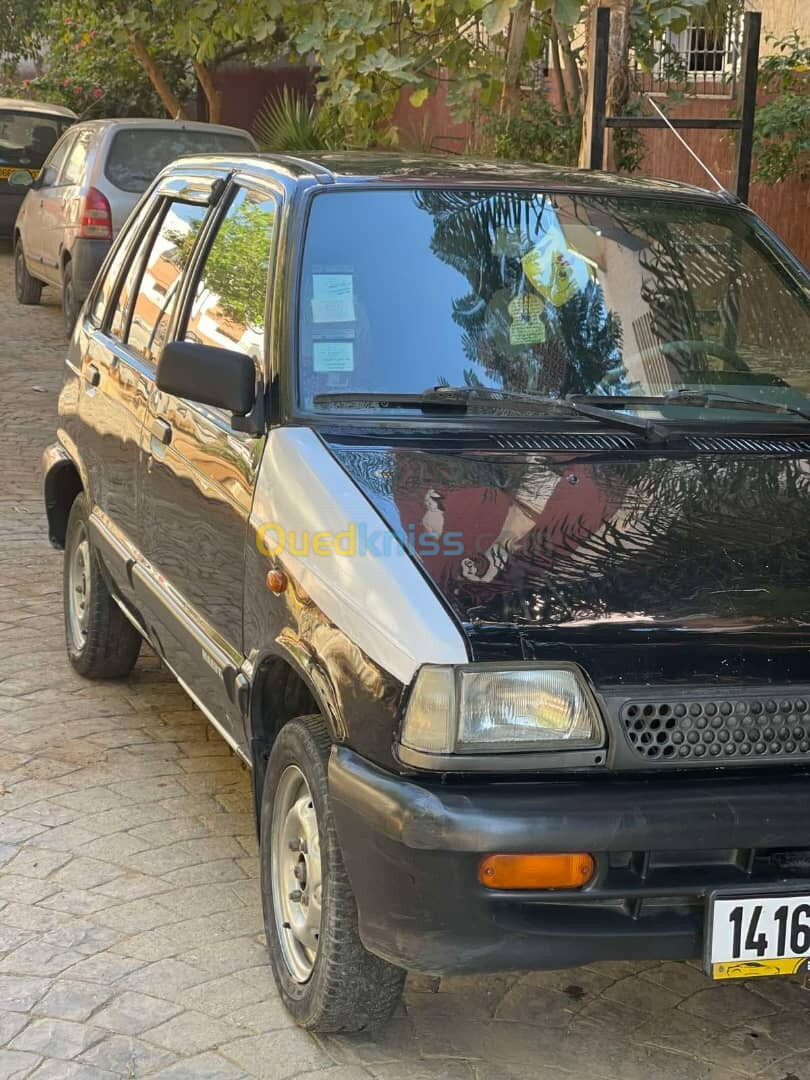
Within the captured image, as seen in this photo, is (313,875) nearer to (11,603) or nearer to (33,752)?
(33,752)

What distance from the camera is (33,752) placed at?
5.41 m

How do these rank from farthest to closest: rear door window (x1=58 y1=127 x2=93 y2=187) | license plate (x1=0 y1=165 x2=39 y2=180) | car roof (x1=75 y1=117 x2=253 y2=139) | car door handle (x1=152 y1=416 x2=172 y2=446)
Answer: license plate (x1=0 y1=165 x2=39 y2=180)
rear door window (x1=58 y1=127 x2=93 y2=187)
car roof (x1=75 y1=117 x2=253 y2=139)
car door handle (x1=152 y1=416 x2=172 y2=446)

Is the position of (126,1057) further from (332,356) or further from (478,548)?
(332,356)

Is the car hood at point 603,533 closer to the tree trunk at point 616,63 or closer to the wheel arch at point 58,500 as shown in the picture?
the wheel arch at point 58,500

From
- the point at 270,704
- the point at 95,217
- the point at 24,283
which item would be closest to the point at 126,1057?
the point at 270,704

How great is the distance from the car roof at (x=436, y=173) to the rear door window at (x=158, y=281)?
0.22m

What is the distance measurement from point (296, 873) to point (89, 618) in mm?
2442

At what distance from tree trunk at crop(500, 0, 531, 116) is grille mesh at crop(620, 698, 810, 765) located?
327 inches

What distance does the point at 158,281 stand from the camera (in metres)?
5.24

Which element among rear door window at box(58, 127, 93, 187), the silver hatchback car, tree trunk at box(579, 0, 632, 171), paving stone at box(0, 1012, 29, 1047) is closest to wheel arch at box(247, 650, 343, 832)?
paving stone at box(0, 1012, 29, 1047)

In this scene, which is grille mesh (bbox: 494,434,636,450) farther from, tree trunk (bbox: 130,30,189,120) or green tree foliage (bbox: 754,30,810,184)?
tree trunk (bbox: 130,30,189,120)

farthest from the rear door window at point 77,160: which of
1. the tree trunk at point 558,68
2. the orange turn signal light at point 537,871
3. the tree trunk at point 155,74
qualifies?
the orange turn signal light at point 537,871

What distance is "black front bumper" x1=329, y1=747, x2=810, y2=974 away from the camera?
10.1ft

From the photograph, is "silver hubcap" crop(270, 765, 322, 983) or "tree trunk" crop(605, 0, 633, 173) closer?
"silver hubcap" crop(270, 765, 322, 983)
